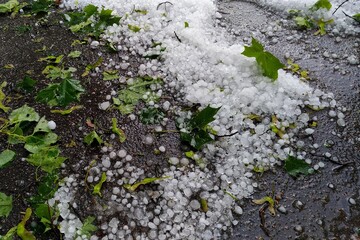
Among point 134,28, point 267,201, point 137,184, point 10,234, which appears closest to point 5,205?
point 10,234

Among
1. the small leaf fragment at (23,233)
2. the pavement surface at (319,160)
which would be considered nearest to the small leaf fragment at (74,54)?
the pavement surface at (319,160)

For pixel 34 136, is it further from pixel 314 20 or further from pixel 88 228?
pixel 314 20

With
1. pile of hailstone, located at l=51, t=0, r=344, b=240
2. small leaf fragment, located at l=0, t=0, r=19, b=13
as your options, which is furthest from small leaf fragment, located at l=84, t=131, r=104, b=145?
small leaf fragment, located at l=0, t=0, r=19, b=13

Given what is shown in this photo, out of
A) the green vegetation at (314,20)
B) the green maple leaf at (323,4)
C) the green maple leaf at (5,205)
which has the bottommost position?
the green maple leaf at (5,205)

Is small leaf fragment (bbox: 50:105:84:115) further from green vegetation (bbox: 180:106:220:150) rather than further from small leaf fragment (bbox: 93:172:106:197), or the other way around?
green vegetation (bbox: 180:106:220:150)

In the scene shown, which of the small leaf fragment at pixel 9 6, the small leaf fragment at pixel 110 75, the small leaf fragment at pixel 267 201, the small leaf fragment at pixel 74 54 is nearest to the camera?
the small leaf fragment at pixel 267 201

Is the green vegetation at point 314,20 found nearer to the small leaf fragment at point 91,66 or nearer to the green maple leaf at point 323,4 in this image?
the green maple leaf at point 323,4
